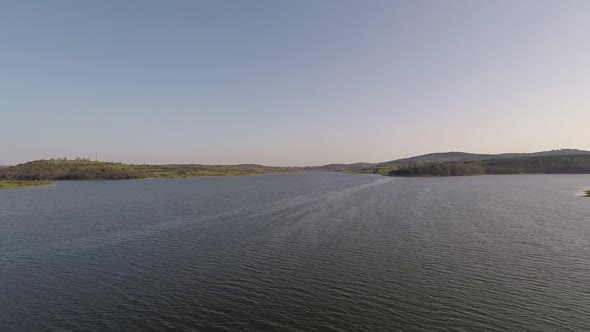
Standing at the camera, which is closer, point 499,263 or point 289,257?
point 499,263

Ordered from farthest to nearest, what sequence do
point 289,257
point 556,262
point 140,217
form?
point 140,217
point 289,257
point 556,262

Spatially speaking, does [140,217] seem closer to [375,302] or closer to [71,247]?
[71,247]

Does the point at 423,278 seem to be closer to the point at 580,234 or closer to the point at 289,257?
the point at 289,257

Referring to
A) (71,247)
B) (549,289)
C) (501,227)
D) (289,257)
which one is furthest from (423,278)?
(71,247)

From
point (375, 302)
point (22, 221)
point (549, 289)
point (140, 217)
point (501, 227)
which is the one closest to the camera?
point (375, 302)

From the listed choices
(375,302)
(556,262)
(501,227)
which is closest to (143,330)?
(375,302)

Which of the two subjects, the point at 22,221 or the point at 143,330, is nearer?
the point at 143,330
